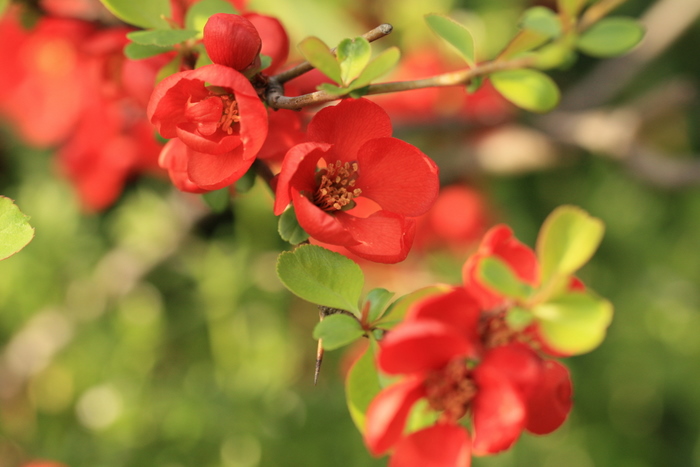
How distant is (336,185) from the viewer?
445mm

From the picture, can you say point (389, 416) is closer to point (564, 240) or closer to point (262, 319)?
point (564, 240)

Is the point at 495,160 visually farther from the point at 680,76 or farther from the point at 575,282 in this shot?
the point at 575,282

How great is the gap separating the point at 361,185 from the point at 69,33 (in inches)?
17.4

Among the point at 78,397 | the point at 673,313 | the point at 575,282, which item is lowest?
the point at 78,397

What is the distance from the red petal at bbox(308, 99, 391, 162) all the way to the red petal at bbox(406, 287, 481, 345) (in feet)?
0.44

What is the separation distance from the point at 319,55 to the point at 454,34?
0.11 m

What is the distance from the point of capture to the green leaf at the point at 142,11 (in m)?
0.45

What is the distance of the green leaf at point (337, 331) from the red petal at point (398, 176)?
10cm

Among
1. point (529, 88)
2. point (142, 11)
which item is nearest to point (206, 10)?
point (142, 11)

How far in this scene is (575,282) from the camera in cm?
39

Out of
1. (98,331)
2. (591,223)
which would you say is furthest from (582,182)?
(591,223)

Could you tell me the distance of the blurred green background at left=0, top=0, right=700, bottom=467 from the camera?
1.12 m

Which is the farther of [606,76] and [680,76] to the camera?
[680,76]

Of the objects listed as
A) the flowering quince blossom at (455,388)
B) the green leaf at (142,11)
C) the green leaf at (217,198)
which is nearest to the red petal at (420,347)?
the flowering quince blossom at (455,388)
